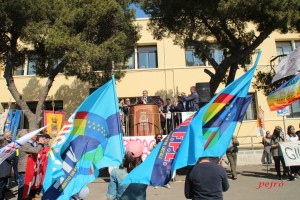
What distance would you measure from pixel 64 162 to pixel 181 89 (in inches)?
632

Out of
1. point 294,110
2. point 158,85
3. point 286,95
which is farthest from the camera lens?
point 294,110

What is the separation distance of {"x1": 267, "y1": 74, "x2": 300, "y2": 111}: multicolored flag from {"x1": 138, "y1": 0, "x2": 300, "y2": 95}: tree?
4223 millimetres

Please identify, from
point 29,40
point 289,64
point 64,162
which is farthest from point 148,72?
point 64,162

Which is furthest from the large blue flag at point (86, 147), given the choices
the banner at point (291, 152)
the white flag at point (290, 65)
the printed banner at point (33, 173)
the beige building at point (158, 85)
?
the beige building at point (158, 85)

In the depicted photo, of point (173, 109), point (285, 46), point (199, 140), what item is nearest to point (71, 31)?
point (173, 109)

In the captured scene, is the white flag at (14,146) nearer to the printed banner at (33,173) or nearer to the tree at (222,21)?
the printed banner at (33,173)

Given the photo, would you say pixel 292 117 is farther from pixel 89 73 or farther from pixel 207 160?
pixel 207 160

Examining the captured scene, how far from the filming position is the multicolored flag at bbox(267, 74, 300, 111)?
6.81 metres

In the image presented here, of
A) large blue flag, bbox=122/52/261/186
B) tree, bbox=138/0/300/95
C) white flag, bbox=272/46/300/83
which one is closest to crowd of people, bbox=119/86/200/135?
tree, bbox=138/0/300/95

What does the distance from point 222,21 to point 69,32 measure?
608cm

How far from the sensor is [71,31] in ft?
40.7

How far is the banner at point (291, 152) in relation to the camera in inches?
387

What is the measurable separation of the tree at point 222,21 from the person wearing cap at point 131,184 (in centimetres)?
817

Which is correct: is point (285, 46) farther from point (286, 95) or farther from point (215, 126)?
point (215, 126)
